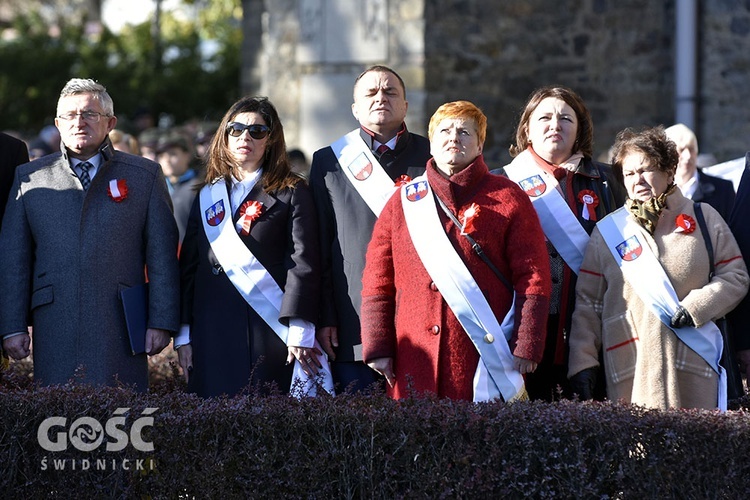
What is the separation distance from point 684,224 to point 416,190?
112 centimetres

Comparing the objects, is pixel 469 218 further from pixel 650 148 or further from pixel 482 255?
pixel 650 148

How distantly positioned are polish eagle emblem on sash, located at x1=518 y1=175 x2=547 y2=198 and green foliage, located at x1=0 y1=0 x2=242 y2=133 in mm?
13525

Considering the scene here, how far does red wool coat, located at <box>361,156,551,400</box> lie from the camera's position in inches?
190

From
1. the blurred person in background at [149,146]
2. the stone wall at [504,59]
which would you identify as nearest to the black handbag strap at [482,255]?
the blurred person in background at [149,146]

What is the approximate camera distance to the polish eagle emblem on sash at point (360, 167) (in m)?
5.44

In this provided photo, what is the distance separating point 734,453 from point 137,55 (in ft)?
55.0

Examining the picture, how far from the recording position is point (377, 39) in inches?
416

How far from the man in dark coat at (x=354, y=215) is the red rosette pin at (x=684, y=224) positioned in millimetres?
1188

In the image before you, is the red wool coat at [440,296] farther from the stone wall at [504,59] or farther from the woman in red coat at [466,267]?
the stone wall at [504,59]

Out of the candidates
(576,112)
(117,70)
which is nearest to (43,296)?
(576,112)

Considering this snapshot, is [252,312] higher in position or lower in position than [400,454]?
higher

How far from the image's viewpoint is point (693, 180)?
7.05 metres

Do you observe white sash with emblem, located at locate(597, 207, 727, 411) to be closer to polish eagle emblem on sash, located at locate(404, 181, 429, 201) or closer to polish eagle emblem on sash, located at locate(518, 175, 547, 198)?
polish eagle emblem on sash, located at locate(518, 175, 547, 198)

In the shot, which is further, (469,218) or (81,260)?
(81,260)
